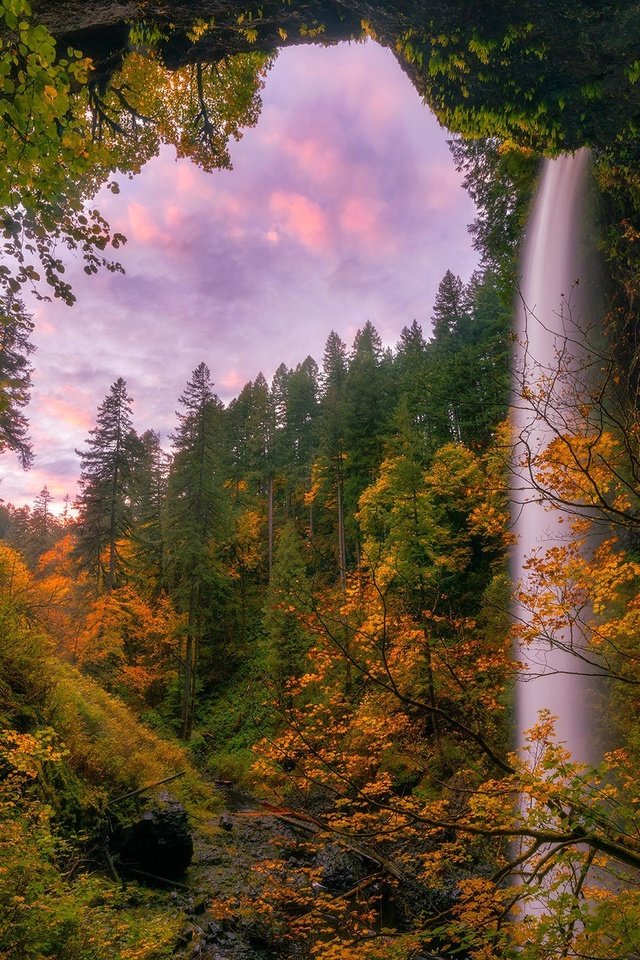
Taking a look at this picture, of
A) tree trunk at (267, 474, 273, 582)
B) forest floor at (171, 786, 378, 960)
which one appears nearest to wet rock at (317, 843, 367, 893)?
forest floor at (171, 786, 378, 960)

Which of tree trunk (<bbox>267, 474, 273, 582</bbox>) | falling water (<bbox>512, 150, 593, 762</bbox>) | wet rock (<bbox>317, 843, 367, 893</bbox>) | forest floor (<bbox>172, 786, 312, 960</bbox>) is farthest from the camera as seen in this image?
tree trunk (<bbox>267, 474, 273, 582</bbox>)

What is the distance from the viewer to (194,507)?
78.3ft

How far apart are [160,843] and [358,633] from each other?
9681mm

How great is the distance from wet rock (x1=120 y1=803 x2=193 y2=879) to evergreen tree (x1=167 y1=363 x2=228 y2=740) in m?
12.9

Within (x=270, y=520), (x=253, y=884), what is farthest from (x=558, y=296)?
(x=270, y=520)

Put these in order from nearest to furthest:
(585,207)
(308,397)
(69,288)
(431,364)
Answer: (69,288) < (585,207) < (431,364) < (308,397)

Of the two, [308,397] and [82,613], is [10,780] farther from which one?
[308,397]

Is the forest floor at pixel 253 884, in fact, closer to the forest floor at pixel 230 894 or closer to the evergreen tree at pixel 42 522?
the forest floor at pixel 230 894

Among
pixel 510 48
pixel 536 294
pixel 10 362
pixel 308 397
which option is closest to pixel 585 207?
pixel 536 294

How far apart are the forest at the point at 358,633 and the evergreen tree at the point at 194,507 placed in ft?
0.53

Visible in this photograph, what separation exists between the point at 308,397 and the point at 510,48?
34.3 m

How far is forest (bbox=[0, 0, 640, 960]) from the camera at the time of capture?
3188mm

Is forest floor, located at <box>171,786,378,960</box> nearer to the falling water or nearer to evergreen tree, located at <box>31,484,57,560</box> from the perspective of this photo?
the falling water

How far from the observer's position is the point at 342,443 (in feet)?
87.7
